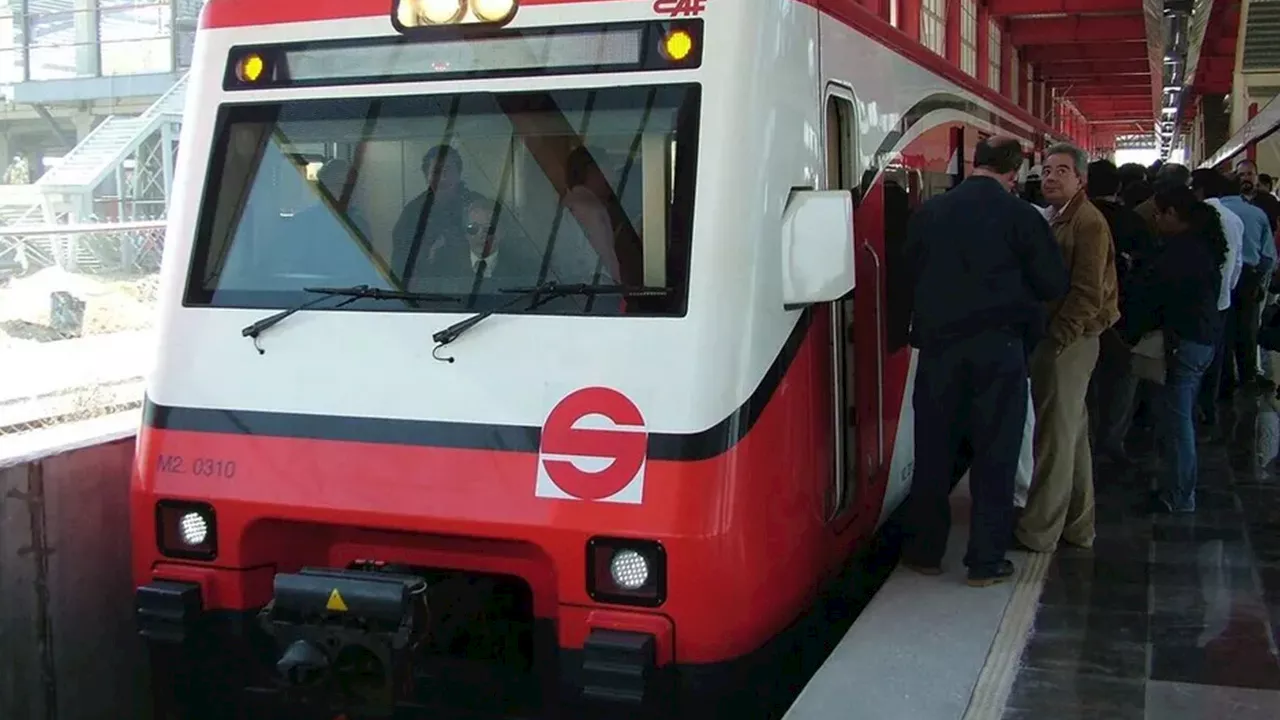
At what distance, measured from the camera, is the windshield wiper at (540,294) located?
11.7 feet

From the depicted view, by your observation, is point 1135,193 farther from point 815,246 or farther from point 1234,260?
point 815,246

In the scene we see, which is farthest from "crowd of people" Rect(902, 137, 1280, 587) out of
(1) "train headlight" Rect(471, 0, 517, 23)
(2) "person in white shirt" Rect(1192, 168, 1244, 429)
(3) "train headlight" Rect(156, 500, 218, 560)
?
(3) "train headlight" Rect(156, 500, 218, 560)

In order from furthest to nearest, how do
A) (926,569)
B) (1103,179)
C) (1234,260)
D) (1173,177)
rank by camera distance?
(1234,260), (1103,179), (1173,177), (926,569)

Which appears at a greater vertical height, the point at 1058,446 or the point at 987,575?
the point at 1058,446

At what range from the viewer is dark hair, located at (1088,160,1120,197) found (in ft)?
23.2

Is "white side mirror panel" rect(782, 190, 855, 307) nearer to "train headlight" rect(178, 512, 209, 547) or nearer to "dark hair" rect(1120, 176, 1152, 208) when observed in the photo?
"train headlight" rect(178, 512, 209, 547)

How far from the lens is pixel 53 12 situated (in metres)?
7.43

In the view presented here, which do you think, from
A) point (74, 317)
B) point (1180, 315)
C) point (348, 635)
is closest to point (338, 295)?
point (348, 635)

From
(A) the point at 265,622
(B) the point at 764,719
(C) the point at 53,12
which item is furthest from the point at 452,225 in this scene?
(C) the point at 53,12

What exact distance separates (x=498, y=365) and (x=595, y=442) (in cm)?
37

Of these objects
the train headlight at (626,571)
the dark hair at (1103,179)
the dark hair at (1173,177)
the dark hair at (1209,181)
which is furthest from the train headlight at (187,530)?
the dark hair at (1209,181)

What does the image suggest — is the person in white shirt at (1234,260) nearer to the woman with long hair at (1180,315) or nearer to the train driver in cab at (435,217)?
the woman with long hair at (1180,315)

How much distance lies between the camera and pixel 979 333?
180 inches

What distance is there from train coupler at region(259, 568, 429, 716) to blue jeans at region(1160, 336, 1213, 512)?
160 inches
